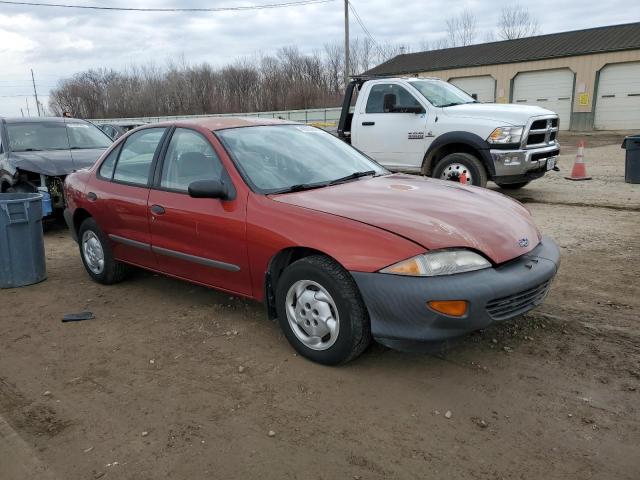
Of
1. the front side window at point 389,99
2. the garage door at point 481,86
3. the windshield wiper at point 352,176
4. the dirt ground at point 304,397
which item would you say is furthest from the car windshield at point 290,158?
the garage door at point 481,86

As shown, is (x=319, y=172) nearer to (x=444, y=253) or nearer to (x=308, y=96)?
(x=444, y=253)

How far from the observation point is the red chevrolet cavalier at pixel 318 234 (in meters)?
3.01

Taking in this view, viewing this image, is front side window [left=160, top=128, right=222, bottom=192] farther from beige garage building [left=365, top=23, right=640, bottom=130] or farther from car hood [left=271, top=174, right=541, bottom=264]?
beige garage building [left=365, top=23, right=640, bottom=130]

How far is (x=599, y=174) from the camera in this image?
12.1m

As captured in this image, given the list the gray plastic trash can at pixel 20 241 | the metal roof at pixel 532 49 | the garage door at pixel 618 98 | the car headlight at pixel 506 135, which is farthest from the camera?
the metal roof at pixel 532 49

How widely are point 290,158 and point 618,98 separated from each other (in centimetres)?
2780

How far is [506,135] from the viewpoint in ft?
26.3

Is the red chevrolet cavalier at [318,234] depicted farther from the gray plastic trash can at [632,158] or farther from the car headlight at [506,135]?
the gray plastic trash can at [632,158]

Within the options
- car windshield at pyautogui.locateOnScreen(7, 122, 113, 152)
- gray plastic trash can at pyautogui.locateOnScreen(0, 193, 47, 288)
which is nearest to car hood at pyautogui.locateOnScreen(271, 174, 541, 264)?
gray plastic trash can at pyautogui.locateOnScreen(0, 193, 47, 288)

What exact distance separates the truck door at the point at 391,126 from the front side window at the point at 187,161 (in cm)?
530

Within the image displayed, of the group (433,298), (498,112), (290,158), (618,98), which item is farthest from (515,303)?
(618,98)

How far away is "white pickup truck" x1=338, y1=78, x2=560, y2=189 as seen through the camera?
26.5ft

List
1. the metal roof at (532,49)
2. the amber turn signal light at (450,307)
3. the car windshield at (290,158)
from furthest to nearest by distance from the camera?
the metal roof at (532,49) < the car windshield at (290,158) < the amber turn signal light at (450,307)

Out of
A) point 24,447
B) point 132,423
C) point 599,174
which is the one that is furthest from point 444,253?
point 599,174
